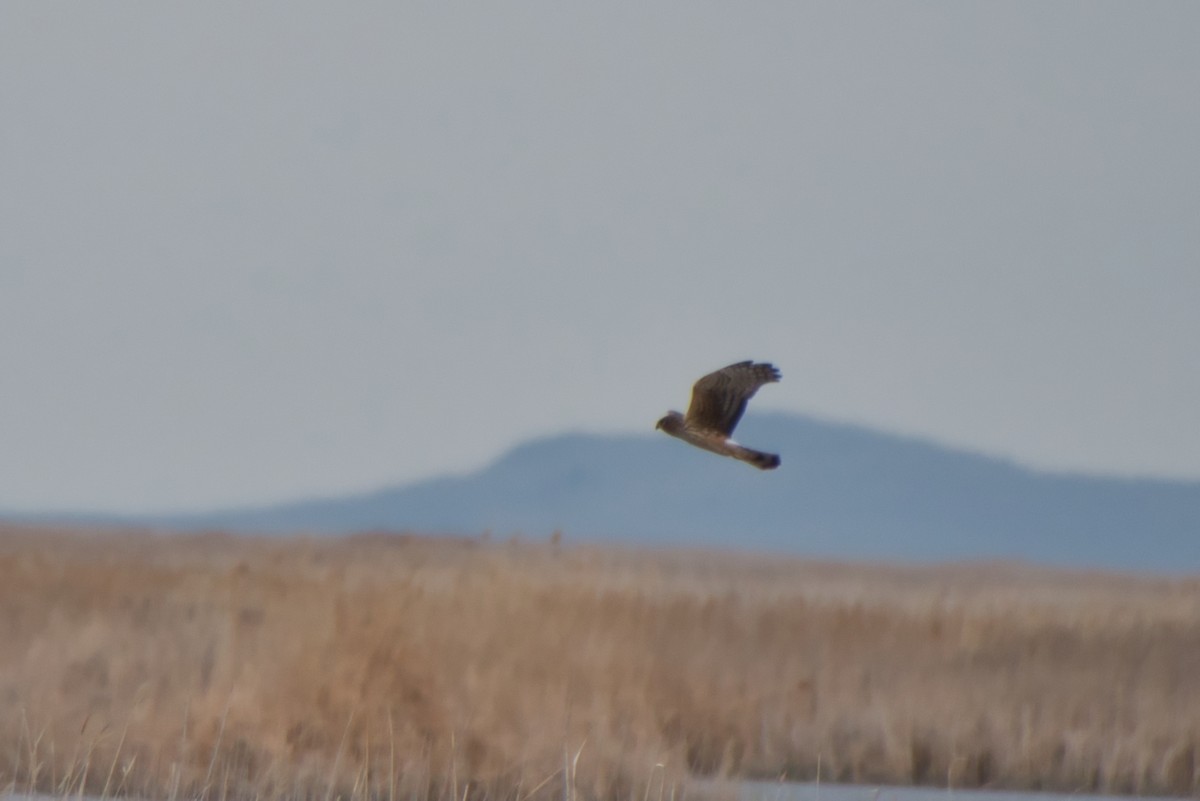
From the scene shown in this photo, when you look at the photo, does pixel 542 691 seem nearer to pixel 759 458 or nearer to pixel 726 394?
pixel 726 394

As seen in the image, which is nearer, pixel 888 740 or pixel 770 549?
pixel 888 740

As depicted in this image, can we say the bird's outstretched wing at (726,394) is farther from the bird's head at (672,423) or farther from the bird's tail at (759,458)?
the bird's tail at (759,458)

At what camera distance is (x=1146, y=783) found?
11.1m

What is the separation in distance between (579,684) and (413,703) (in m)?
1.19

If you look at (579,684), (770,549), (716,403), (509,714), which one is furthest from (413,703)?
(770,549)

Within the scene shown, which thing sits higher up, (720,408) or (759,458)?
(720,408)

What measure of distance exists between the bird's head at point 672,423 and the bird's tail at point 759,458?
23 cm

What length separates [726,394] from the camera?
14.5ft

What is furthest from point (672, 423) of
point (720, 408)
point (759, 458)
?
point (759, 458)

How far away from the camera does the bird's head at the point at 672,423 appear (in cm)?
426

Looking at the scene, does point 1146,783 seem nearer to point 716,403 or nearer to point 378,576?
point 378,576

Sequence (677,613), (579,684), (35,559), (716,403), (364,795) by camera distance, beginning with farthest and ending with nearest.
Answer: (35,559), (677,613), (579,684), (364,795), (716,403)

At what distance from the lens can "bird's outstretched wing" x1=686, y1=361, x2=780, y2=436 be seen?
14.1 feet

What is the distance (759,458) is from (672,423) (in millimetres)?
349
